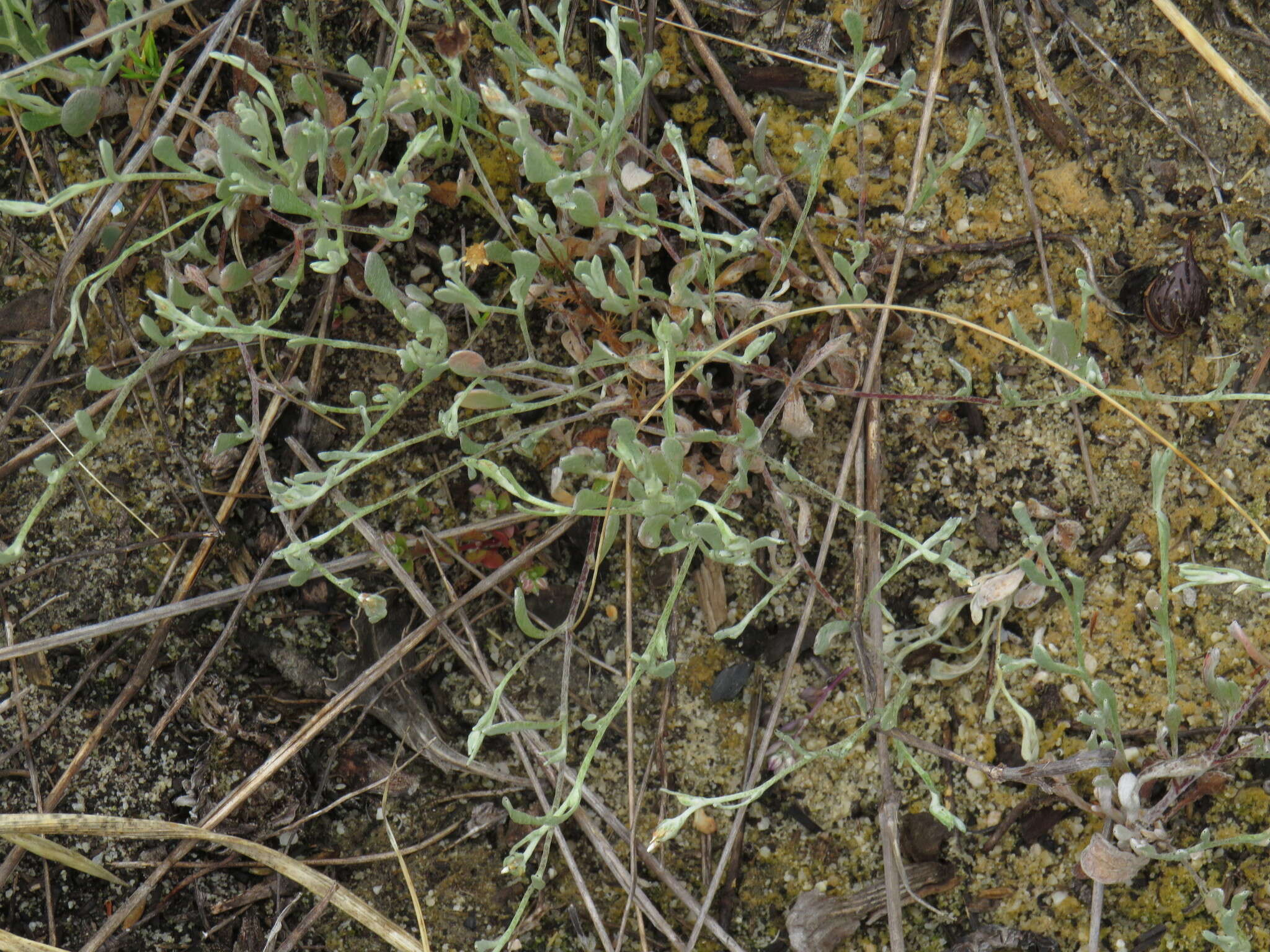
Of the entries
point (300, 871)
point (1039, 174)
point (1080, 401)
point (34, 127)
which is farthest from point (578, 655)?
point (34, 127)

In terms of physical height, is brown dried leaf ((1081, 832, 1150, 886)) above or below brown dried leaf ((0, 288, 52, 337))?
below

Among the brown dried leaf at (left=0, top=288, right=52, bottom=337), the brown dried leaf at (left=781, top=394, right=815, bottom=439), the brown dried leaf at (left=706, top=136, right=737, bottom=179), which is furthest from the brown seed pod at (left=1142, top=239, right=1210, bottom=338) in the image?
the brown dried leaf at (left=0, top=288, right=52, bottom=337)

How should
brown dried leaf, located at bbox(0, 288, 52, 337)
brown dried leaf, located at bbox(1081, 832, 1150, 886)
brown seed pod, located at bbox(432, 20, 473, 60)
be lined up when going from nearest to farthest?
brown dried leaf, located at bbox(1081, 832, 1150, 886), brown seed pod, located at bbox(432, 20, 473, 60), brown dried leaf, located at bbox(0, 288, 52, 337)

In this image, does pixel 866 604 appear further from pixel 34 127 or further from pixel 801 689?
pixel 34 127

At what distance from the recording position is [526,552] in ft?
6.59

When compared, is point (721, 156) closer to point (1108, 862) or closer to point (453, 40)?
point (453, 40)

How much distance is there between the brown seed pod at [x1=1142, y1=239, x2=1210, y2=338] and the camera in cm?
195

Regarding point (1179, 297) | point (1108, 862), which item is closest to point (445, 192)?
point (1179, 297)

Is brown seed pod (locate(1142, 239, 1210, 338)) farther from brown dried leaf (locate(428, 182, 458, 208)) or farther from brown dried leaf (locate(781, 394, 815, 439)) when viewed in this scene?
brown dried leaf (locate(428, 182, 458, 208))

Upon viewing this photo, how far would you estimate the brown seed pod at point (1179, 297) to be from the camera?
6.39 ft

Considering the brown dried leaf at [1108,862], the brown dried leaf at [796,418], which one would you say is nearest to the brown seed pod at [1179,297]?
the brown dried leaf at [796,418]

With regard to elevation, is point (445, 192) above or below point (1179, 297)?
above

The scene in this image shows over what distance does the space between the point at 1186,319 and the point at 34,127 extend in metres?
2.16

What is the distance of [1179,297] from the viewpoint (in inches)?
76.6
